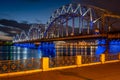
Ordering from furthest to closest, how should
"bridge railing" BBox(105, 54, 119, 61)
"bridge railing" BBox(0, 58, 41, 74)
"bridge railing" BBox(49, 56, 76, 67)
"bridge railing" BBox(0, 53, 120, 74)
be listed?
"bridge railing" BBox(105, 54, 119, 61) → "bridge railing" BBox(49, 56, 76, 67) → "bridge railing" BBox(0, 53, 120, 74) → "bridge railing" BBox(0, 58, 41, 74)

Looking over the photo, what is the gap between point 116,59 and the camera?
25.2 metres

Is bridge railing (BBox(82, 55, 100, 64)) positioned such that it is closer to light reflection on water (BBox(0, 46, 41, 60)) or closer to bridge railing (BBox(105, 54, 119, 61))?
bridge railing (BBox(105, 54, 119, 61))

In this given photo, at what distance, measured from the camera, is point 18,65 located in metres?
14.9

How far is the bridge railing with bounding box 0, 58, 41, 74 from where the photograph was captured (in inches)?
556

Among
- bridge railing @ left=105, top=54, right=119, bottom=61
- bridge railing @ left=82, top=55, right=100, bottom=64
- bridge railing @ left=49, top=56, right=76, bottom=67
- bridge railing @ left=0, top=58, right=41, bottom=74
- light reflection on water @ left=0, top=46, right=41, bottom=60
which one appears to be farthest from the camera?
light reflection on water @ left=0, top=46, right=41, bottom=60

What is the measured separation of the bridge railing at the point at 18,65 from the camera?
14126mm

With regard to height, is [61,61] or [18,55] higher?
[61,61]

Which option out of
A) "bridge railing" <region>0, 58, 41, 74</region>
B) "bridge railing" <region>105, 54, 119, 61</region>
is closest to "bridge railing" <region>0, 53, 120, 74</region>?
"bridge railing" <region>0, 58, 41, 74</region>

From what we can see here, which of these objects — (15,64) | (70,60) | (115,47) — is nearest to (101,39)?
(115,47)

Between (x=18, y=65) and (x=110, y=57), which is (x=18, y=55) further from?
(x=18, y=65)

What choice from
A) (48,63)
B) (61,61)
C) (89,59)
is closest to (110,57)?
(89,59)

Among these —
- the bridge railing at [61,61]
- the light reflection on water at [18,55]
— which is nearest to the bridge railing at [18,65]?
the bridge railing at [61,61]

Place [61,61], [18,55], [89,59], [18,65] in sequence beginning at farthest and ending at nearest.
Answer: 1. [18,55]
2. [89,59]
3. [61,61]
4. [18,65]

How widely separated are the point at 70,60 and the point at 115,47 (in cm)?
3349
